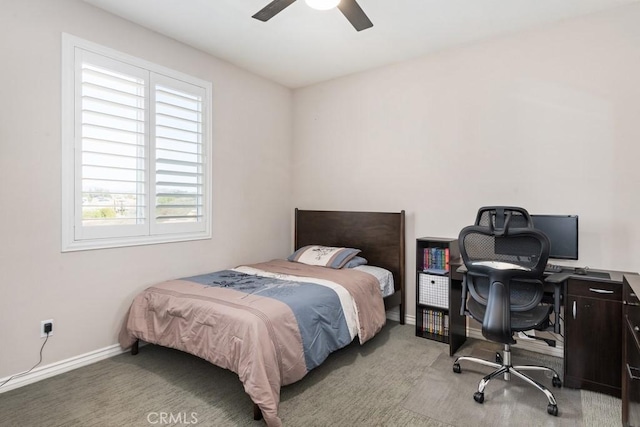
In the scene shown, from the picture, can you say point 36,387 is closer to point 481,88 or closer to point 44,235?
point 44,235

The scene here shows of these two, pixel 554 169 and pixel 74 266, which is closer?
pixel 74 266

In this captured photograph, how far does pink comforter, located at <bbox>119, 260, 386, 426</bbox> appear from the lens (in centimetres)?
198

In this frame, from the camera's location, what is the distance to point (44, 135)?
249 cm

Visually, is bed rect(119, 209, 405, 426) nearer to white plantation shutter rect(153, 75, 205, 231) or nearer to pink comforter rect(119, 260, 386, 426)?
pink comforter rect(119, 260, 386, 426)

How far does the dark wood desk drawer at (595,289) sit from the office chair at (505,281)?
0.28 metres

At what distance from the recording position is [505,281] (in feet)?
7.23

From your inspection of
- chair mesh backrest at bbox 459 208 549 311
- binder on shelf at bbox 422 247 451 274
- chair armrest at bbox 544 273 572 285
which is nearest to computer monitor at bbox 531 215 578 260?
chair armrest at bbox 544 273 572 285

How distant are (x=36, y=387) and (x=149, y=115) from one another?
220 centimetres

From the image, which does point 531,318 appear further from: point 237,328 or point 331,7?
point 331,7

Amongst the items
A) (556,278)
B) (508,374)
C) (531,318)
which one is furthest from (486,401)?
(556,278)

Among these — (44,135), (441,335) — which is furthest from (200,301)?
(441,335)

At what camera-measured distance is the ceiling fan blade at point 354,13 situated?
2.20 meters

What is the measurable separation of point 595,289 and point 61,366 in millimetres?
3801

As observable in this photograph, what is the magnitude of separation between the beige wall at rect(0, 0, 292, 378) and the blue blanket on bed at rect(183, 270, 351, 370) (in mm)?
660
